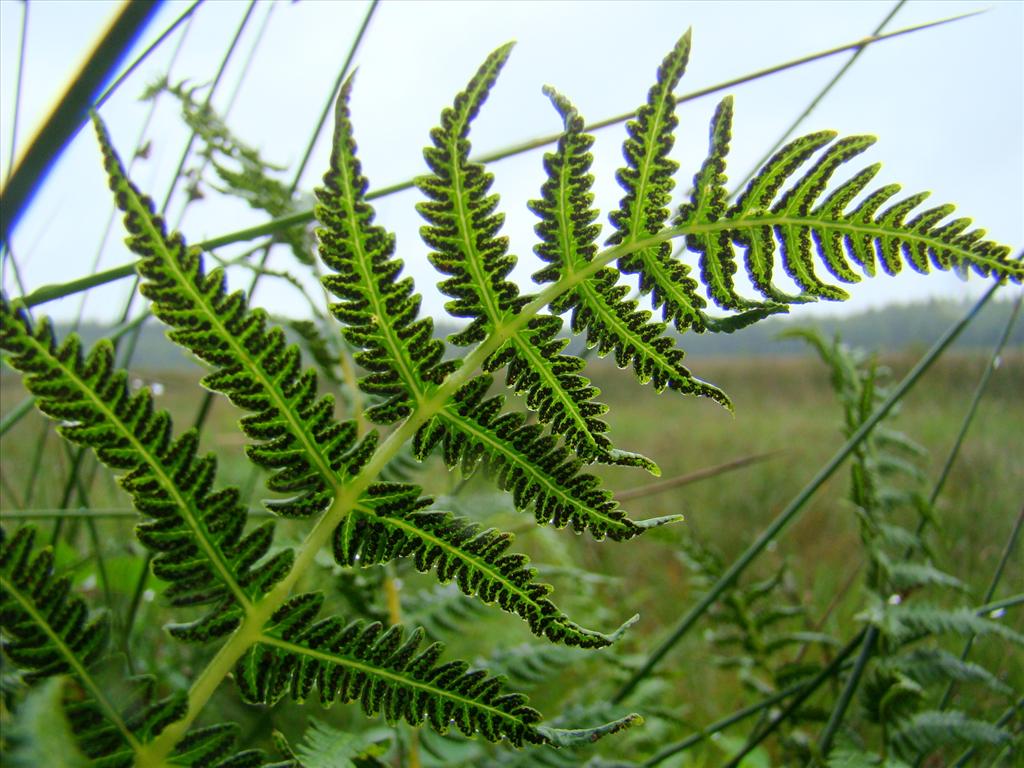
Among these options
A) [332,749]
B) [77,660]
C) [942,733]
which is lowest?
[942,733]

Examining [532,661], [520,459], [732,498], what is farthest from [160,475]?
[732,498]

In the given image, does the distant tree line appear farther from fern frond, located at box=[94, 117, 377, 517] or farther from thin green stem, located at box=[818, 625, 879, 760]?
fern frond, located at box=[94, 117, 377, 517]

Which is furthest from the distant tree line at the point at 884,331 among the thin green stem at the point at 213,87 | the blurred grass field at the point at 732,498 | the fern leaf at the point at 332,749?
the fern leaf at the point at 332,749

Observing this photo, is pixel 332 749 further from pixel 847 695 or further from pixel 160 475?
pixel 847 695

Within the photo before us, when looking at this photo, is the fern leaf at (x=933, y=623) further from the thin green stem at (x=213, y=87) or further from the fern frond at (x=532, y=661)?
the thin green stem at (x=213, y=87)

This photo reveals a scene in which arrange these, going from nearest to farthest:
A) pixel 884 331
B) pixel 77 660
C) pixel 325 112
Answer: pixel 77 660 < pixel 325 112 < pixel 884 331

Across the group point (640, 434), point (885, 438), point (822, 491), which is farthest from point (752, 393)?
point (885, 438)

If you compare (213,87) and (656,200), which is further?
(213,87)

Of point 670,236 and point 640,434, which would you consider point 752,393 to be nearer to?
point 640,434
